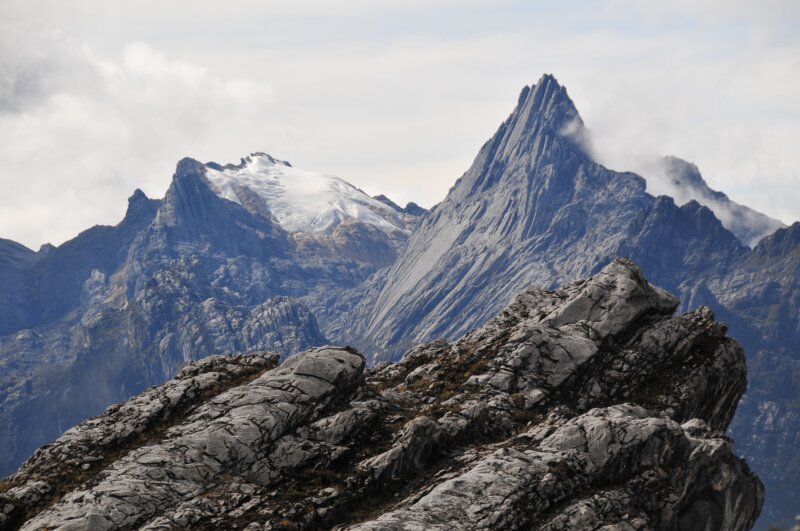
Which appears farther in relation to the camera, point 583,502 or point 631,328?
point 631,328

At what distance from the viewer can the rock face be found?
59.3 m

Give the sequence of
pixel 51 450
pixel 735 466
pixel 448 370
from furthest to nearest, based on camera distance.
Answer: pixel 448 370, pixel 735 466, pixel 51 450

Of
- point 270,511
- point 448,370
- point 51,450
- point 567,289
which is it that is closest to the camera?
point 270,511

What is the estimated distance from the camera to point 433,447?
66125mm

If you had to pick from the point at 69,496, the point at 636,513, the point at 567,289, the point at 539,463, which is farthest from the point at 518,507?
the point at 567,289

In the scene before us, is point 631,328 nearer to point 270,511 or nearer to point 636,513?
point 636,513

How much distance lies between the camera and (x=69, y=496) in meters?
60.0

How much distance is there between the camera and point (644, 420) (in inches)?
2596

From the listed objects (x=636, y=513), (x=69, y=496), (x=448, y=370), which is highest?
(x=448, y=370)

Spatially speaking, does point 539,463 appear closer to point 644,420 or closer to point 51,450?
point 644,420

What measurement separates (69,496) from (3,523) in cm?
385

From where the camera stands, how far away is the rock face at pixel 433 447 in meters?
59.3

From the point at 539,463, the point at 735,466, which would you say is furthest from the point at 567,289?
the point at 539,463

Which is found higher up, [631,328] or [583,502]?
[631,328]
